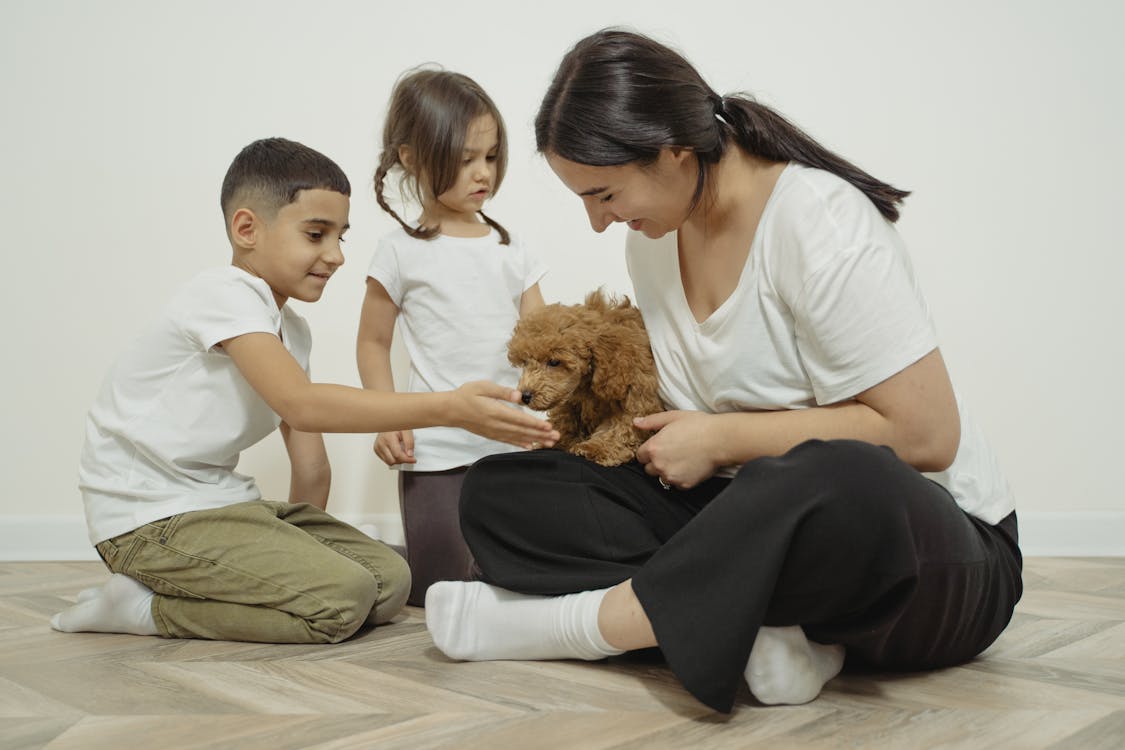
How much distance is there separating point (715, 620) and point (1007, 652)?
0.50m

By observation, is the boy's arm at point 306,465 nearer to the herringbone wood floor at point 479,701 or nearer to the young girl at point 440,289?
the young girl at point 440,289

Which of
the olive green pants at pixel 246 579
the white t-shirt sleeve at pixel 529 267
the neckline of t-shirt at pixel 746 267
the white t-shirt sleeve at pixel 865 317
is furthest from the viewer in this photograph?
the white t-shirt sleeve at pixel 529 267

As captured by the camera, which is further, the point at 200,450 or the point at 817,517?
the point at 200,450

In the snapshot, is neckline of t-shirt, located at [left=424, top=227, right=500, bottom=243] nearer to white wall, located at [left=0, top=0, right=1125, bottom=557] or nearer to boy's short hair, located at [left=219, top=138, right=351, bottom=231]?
boy's short hair, located at [left=219, top=138, right=351, bottom=231]

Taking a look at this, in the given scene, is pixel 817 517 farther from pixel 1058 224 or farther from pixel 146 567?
pixel 1058 224

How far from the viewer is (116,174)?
1983 mm

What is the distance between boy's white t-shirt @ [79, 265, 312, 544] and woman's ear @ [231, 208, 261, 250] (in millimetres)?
79

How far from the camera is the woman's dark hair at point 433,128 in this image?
5.02 feet

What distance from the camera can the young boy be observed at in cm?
121

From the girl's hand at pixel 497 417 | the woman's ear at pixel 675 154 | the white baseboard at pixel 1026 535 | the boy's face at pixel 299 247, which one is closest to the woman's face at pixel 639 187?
the woman's ear at pixel 675 154

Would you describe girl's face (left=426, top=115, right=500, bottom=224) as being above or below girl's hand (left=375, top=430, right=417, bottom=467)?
above

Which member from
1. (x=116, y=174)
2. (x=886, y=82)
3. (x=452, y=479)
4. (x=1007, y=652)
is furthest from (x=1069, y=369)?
(x=116, y=174)

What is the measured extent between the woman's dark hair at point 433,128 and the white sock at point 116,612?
0.67 m

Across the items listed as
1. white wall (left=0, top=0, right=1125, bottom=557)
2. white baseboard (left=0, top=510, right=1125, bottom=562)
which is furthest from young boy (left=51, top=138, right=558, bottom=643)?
white baseboard (left=0, top=510, right=1125, bottom=562)
